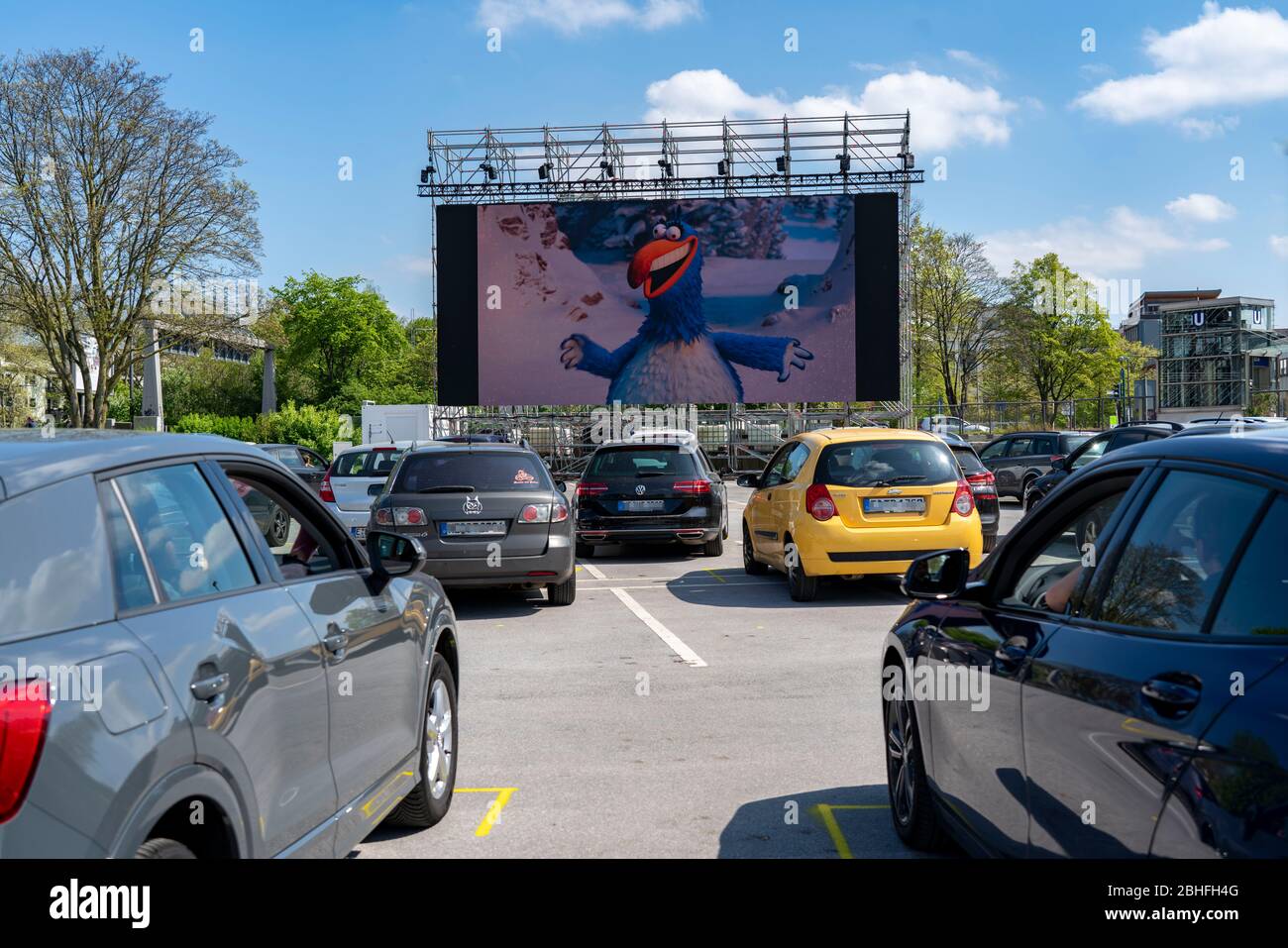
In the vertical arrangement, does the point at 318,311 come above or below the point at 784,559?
above

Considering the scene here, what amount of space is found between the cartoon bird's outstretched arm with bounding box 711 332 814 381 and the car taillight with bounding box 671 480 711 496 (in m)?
24.9

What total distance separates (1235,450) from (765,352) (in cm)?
3798

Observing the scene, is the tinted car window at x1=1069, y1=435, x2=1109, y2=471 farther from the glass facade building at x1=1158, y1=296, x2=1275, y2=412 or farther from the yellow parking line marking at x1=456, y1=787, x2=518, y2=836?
the glass facade building at x1=1158, y1=296, x2=1275, y2=412

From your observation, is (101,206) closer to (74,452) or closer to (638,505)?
(638,505)

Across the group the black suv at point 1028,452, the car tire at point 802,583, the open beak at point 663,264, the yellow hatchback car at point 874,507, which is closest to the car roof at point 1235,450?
the yellow hatchback car at point 874,507

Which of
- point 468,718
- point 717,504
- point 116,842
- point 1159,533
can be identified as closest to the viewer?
point 116,842

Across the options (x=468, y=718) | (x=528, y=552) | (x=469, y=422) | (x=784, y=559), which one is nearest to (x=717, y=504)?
(x=784, y=559)

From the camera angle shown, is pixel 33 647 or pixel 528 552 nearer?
pixel 33 647

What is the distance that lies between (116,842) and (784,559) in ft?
34.9

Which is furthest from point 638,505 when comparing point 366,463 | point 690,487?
point 366,463

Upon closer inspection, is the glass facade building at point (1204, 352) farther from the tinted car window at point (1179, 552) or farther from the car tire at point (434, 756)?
the tinted car window at point (1179, 552)

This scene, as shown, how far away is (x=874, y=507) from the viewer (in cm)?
1204
